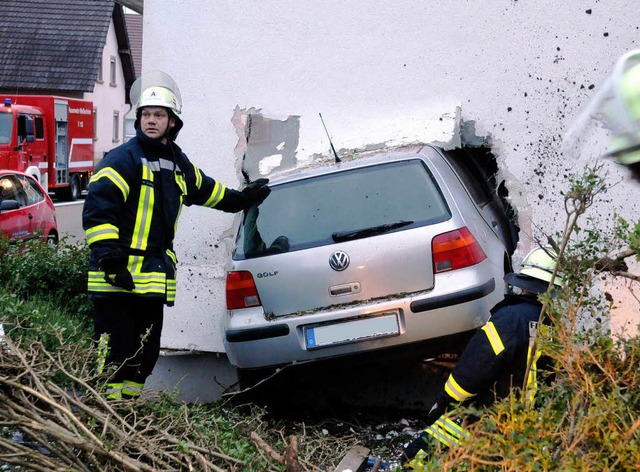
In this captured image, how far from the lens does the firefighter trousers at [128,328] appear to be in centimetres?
532

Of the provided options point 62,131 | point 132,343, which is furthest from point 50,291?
point 62,131

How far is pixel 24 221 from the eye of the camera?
1224cm

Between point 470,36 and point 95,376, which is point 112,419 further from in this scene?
point 470,36

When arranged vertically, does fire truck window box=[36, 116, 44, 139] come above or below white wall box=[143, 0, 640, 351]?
below

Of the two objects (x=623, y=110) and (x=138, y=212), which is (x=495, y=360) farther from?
(x=138, y=212)

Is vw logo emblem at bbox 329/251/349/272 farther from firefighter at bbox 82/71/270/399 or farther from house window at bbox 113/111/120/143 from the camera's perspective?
house window at bbox 113/111/120/143

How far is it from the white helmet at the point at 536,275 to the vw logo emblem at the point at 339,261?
1.44 meters

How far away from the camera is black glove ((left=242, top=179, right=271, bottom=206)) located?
6031mm

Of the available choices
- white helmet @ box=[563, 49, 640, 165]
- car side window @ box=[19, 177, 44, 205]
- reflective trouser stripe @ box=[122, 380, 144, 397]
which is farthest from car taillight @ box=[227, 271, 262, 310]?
car side window @ box=[19, 177, 44, 205]

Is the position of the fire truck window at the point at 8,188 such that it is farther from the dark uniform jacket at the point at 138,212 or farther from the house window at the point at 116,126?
the house window at the point at 116,126

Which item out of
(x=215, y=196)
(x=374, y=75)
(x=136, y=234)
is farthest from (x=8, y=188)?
(x=136, y=234)

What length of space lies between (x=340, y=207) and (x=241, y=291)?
2.55 feet

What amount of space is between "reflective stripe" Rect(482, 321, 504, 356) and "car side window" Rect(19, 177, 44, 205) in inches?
383

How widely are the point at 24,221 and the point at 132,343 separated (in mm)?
7377
